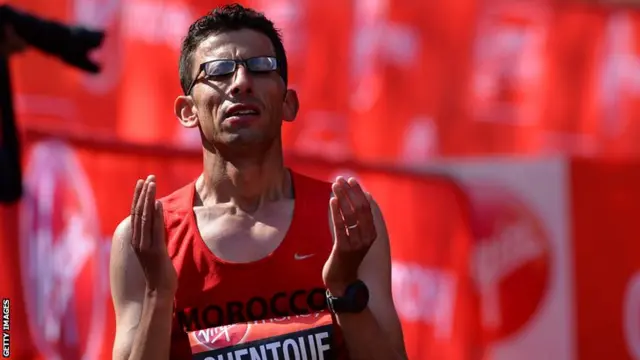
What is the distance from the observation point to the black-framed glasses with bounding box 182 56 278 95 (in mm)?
3186

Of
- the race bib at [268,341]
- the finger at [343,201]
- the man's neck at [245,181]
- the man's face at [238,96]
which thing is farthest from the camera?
the man's neck at [245,181]

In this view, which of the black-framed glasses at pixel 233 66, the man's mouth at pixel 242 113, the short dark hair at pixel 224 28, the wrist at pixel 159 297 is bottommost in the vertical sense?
the wrist at pixel 159 297

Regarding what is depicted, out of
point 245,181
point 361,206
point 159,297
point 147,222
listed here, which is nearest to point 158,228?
point 147,222

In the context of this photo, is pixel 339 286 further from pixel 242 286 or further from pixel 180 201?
pixel 180 201

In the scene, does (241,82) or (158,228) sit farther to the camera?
(241,82)

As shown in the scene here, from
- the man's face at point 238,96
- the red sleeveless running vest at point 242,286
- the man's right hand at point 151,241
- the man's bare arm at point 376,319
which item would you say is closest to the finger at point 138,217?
the man's right hand at point 151,241

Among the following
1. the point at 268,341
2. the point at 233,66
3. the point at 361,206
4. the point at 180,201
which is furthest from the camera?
the point at 180,201

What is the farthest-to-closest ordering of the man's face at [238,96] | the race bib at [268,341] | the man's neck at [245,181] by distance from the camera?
the man's neck at [245,181] → the man's face at [238,96] → the race bib at [268,341]

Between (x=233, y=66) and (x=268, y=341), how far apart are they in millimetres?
735

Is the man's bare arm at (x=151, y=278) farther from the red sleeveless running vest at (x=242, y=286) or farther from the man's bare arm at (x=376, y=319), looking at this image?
the man's bare arm at (x=376, y=319)

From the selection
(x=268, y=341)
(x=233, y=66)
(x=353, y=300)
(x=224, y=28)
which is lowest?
(x=268, y=341)

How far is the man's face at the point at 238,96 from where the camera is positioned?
3.14 metres

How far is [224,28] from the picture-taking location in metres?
3.26

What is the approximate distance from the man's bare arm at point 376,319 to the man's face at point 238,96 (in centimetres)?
35
